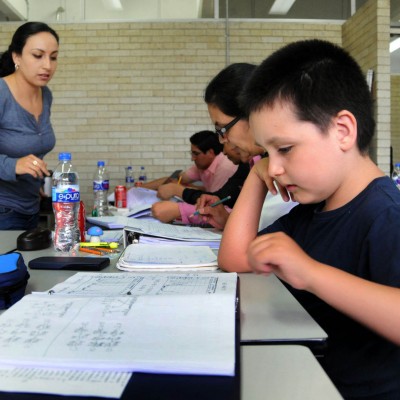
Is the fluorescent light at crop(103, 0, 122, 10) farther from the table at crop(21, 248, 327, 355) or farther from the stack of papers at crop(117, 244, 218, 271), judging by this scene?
the table at crop(21, 248, 327, 355)

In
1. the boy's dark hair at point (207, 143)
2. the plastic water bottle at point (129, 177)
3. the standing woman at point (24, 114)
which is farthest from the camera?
the plastic water bottle at point (129, 177)

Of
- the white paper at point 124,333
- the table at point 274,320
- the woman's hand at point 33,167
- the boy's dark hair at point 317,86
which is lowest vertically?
the table at point 274,320

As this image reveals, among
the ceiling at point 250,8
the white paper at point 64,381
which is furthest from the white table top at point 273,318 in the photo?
the ceiling at point 250,8

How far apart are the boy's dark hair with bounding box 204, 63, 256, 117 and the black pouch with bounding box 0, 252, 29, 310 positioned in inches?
36.7

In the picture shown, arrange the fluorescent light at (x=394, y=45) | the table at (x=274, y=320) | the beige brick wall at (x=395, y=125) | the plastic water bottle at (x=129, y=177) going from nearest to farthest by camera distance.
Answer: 1. the table at (x=274, y=320)
2. the fluorescent light at (x=394, y=45)
3. the plastic water bottle at (x=129, y=177)
4. the beige brick wall at (x=395, y=125)

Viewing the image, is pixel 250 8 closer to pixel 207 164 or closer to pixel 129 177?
pixel 129 177

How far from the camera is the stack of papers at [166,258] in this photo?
1079 millimetres

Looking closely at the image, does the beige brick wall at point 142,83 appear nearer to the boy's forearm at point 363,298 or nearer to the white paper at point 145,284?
the white paper at point 145,284

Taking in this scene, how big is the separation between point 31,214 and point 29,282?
1.26 metres

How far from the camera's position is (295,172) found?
2.86 ft

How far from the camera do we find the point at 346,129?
0.87 metres

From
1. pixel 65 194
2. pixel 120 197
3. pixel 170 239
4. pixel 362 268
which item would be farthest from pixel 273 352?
pixel 120 197

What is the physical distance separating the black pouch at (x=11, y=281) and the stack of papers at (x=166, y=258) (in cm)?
26

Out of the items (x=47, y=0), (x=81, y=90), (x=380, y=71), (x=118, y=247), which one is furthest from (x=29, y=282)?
(x=47, y=0)
